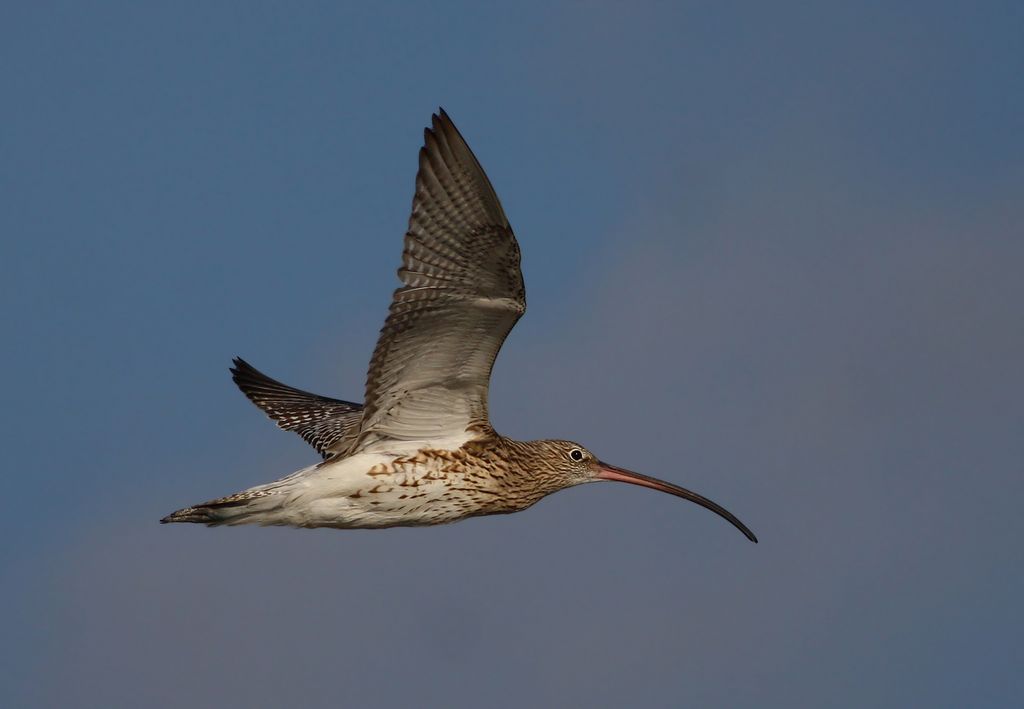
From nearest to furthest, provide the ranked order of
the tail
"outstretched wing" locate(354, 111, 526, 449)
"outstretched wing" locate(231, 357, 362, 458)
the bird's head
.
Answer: "outstretched wing" locate(354, 111, 526, 449)
the tail
the bird's head
"outstretched wing" locate(231, 357, 362, 458)

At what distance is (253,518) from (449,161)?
4.25 m

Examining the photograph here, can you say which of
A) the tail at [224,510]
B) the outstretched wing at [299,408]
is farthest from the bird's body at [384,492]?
the outstretched wing at [299,408]

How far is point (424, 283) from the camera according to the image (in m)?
15.4

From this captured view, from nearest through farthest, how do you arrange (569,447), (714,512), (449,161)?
(449,161) < (569,447) < (714,512)

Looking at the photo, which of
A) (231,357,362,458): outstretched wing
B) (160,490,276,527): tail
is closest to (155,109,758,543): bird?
(160,490,276,527): tail

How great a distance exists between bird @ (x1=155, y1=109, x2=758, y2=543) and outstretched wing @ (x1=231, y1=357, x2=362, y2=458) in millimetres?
2927

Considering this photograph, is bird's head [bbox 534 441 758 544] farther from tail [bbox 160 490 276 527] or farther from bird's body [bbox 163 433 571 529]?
tail [bbox 160 490 276 527]

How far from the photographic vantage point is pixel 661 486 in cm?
1945

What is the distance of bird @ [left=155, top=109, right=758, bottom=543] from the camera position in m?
15.0

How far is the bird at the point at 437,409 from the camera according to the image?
49.4ft

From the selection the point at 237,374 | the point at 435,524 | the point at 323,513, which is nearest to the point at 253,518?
the point at 323,513

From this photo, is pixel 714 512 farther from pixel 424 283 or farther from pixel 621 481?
pixel 424 283

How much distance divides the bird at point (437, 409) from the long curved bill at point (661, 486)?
0.43 meters

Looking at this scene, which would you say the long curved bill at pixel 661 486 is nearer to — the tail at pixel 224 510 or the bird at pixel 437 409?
the bird at pixel 437 409
